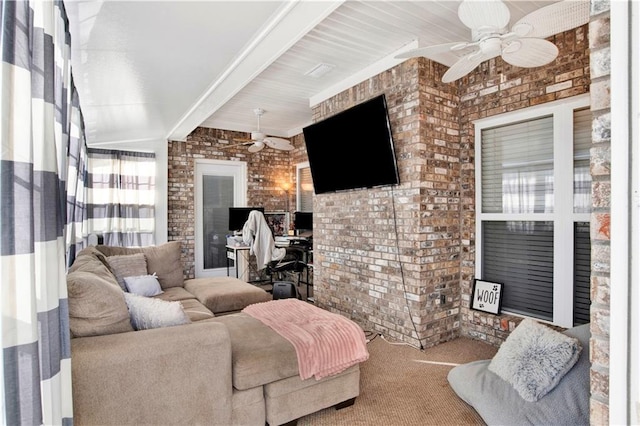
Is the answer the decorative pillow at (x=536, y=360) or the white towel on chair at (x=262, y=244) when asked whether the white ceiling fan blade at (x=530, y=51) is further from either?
the white towel on chair at (x=262, y=244)

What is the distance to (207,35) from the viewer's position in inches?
100

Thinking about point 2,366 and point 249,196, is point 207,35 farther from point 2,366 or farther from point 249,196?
point 249,196

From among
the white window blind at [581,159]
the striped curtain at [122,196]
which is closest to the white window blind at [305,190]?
the striped curtain at [122,196]

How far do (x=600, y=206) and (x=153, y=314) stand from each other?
2.11 m

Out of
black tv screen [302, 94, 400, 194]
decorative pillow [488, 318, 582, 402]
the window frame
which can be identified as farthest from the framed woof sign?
black tv screen [302, 94, 400, 194]

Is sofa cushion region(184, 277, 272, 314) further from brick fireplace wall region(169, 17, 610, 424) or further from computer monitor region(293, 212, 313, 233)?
computer monitor region(293, 212, 313, 233)

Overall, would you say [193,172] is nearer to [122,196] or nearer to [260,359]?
[122,196]

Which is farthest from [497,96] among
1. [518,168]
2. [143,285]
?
[143,285]

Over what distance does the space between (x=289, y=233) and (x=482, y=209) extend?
3.84m

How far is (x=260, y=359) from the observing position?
1.94 metres

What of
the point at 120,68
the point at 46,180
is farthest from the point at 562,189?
the point at 120,68

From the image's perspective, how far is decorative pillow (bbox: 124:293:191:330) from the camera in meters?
1.97

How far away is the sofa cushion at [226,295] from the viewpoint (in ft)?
11.2

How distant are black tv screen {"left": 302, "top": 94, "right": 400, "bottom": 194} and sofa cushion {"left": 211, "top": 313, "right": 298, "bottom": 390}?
1.90 metres
